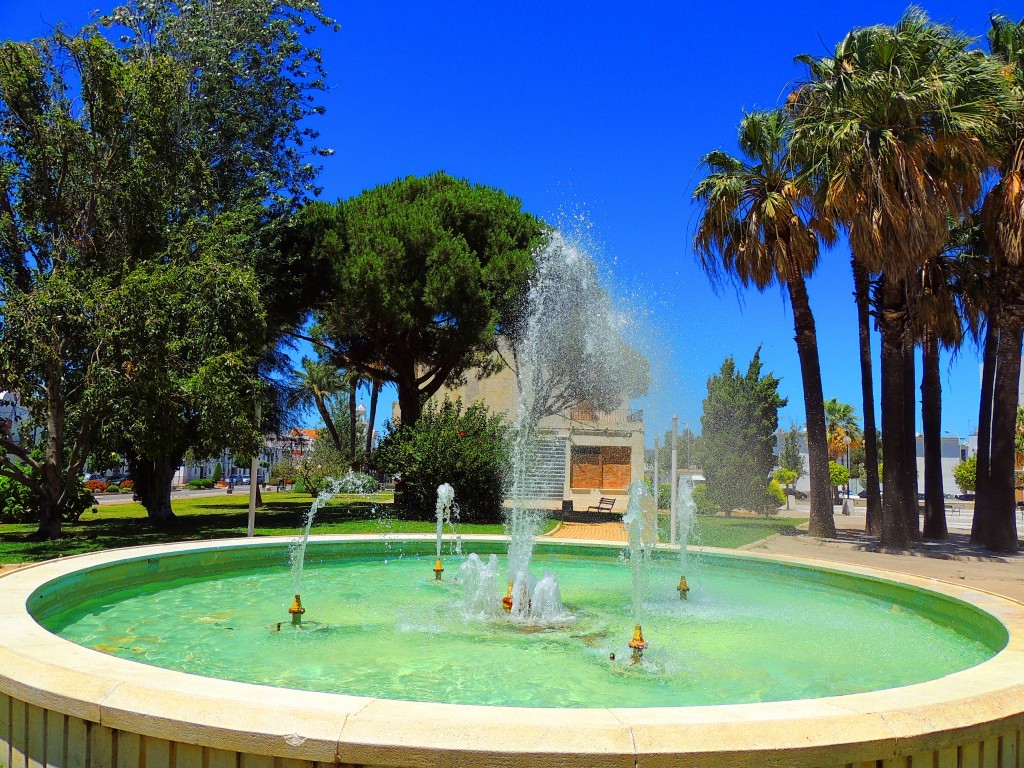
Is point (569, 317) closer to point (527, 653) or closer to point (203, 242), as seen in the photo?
point (203, 242)

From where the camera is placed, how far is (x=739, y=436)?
3131 centimetres

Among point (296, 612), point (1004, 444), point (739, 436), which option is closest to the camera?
point (296, 612)

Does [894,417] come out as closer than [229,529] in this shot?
Yes

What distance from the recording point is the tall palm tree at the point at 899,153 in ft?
48.2

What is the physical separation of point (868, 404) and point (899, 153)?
290 inches

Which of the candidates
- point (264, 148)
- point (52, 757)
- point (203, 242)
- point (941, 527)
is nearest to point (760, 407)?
point (941, 527)

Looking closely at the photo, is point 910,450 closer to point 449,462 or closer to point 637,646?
point 449,462

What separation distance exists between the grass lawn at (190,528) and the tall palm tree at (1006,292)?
1047 cm

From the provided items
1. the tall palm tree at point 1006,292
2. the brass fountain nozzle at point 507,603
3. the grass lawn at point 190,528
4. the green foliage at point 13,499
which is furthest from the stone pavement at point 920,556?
the green foliage at point 13,499

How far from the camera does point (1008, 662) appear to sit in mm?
4676

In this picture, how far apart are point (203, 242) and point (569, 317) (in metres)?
12.8

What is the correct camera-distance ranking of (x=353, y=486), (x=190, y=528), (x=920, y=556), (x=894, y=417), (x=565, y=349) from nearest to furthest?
(x=920, y=556) < (x=894, y=417) < (x=190, y=528) < (x=565, y=349) < (x=353, y=486)

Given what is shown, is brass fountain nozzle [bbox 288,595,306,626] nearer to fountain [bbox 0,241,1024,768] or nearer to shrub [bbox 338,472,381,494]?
fountain [bbox 0,241,1024,768]

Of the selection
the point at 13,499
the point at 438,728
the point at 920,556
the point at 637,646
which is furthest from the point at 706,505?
the point at 438,728
